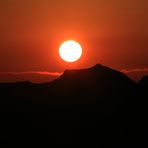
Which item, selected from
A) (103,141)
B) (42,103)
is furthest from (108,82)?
(103,141)

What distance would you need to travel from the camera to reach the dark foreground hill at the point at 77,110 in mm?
118856

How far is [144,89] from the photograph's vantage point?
136 meters

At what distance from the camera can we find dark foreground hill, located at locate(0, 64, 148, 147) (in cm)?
11886

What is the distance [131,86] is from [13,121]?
39714 mm

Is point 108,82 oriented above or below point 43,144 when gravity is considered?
above

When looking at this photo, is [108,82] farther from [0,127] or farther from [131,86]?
[0,127]

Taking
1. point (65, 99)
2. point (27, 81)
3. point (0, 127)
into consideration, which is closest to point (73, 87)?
point (65, 99)

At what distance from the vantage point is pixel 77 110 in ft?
433

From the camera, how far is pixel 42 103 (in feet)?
450

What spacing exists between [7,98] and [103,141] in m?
38.9

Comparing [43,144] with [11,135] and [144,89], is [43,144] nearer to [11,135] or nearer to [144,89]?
[11,135]

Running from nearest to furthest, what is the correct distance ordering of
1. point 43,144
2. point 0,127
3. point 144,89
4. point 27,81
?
point 43,144
point 0,127
point 144,89
point 27,81

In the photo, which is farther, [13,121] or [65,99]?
[65,99]

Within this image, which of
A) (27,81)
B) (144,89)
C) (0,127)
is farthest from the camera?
(27,81)
